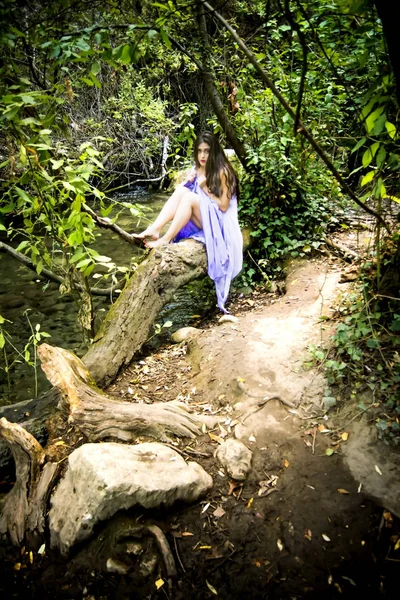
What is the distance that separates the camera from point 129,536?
2.02 m

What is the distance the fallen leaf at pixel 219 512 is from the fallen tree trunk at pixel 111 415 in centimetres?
53

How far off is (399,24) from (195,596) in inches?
94.5

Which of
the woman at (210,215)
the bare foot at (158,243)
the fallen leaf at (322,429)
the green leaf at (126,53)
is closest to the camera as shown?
the green leaf at (126,53)

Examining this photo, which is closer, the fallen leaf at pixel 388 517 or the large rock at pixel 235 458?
the fallen leaf at pixel 388 517

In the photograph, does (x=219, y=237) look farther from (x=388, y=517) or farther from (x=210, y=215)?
(x=388, y=517)

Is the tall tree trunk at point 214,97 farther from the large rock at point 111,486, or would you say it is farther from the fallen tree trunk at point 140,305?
the large rock at point 111,486

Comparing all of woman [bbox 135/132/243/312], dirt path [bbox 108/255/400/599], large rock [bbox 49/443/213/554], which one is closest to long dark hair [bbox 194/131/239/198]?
woman [bbox 135/132/243/312]

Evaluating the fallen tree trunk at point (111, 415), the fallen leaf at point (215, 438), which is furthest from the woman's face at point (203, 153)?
the fallen leaf at point (215, 438)

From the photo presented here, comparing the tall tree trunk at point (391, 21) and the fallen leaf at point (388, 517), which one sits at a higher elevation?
the tall tree trunk at point (391, 21)

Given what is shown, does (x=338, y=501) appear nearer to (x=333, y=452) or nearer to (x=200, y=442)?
(x=333, y=452)

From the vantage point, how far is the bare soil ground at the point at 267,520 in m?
1.85

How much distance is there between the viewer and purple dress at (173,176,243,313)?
4.38 metres

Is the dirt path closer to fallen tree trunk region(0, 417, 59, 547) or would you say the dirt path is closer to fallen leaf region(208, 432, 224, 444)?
fallen leaf region(208, 432, 224, 444)

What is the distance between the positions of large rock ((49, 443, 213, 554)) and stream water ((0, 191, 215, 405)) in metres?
1.98
